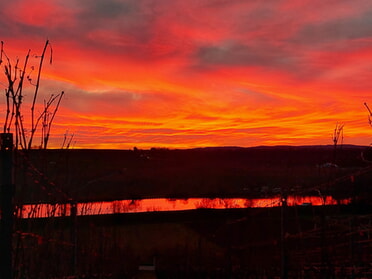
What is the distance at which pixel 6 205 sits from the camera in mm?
2775

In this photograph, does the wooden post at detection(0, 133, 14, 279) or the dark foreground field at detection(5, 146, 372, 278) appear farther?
the dark foreground field at detection(5, 146, 372, 278)

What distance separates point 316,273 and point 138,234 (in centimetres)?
1164

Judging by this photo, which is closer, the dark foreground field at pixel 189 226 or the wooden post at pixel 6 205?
the wooden post at pixel 6 205

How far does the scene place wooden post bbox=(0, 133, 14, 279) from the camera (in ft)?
8.97

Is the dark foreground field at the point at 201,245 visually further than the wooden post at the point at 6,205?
Yes

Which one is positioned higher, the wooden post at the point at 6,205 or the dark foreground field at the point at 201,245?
the wooden post at the point at 6,205

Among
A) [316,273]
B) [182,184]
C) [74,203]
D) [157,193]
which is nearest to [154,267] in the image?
[316,273]

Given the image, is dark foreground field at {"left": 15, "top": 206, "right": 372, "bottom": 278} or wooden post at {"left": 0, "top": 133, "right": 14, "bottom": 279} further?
dark foreground field at {"left": 15, "top": 206, "right": 372, "bottom": 278}

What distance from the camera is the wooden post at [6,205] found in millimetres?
2734

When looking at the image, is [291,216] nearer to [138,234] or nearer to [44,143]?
[138,234]

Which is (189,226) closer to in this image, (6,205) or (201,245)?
(201,245)

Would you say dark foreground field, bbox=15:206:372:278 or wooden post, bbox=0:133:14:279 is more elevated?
wooden post, bbox=0:133:14:279

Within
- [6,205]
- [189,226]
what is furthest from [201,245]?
[6,205]

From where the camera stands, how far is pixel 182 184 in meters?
44.3
